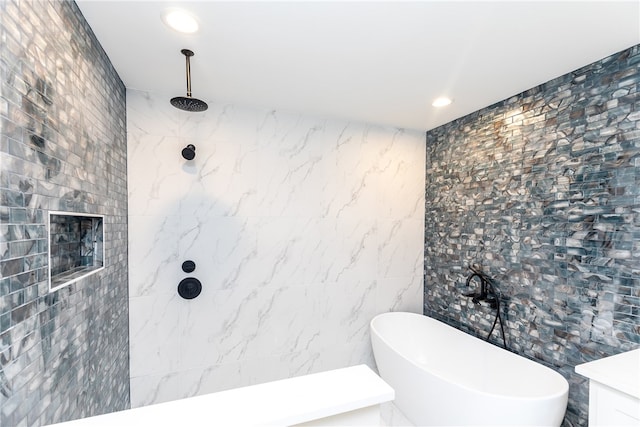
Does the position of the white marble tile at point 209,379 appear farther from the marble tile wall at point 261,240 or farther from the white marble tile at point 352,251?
the white marble tile at point 352,251

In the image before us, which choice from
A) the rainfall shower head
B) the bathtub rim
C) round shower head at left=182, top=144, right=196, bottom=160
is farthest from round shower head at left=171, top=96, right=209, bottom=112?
the bathtub rim

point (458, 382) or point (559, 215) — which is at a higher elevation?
point (559, 215)

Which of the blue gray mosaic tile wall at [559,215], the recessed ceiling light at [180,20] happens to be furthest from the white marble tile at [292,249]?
the recessed ceiling light at [180,20]

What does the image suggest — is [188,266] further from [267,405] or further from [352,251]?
[267,405]

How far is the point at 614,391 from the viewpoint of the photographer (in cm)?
131

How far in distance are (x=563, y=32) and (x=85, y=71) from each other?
2.50 m

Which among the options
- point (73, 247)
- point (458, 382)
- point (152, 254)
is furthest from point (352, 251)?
point (73, 247)

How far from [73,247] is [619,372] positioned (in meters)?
2.71

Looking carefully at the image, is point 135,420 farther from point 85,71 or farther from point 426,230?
point 426,230

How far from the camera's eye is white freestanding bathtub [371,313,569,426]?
175 cm

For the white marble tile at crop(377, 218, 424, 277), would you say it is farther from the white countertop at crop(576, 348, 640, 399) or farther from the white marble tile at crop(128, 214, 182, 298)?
the white marble tile at crop(128, 214, 182, 298)

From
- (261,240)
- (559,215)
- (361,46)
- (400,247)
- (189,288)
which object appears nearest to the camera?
(361,46)

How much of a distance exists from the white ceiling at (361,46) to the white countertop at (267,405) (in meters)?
1.58

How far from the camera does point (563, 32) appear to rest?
1.60m
